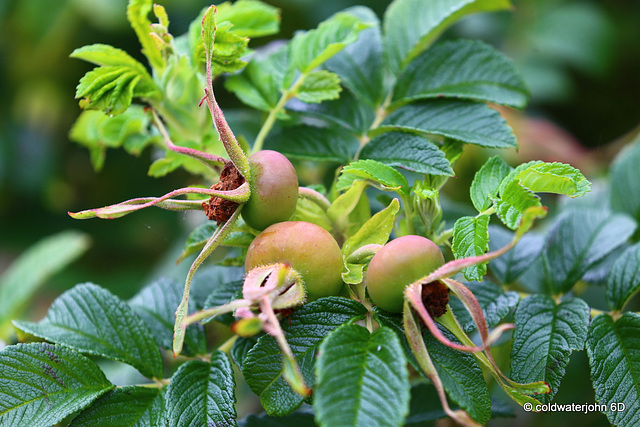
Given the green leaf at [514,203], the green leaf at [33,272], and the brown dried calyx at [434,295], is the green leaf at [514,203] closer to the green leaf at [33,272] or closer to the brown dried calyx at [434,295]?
the brown dried calyx at [434,295]

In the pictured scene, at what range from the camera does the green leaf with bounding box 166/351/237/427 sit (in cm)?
88

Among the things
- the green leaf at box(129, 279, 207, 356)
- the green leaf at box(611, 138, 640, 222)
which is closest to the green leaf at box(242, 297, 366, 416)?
the green leaf at box(129, 279, 207, 356)

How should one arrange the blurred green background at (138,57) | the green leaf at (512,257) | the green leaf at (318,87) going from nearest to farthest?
the green leaf at (318,87) → the green leaf at (512,257) → the blurred green background at (138,57)

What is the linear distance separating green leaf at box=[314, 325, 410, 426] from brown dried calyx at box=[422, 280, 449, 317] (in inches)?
3.0

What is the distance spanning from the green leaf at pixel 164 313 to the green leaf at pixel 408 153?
19.3 inches

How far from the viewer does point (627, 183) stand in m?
1.54

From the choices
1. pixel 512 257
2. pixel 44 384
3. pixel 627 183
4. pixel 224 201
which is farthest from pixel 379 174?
pixel 627 183

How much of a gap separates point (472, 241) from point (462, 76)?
52 centimetres

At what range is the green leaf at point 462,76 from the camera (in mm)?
1192

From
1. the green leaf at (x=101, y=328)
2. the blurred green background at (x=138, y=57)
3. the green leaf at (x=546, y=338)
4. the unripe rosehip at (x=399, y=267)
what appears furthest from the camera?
the blurred green background at (x=138, y=57)

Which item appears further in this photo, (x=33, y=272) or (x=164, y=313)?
(x=33, y=272)

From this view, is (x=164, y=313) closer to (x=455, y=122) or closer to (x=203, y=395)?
(x=203, y=395)

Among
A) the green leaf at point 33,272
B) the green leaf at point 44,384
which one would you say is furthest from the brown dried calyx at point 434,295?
the green leaf at point 33,272

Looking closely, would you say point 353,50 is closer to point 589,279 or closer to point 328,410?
point 589,279
